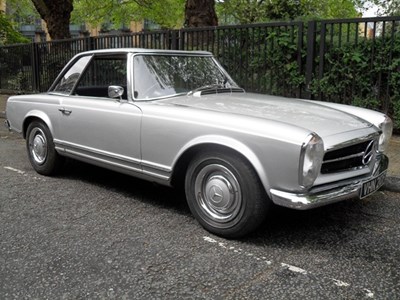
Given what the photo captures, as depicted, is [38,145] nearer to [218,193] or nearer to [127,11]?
[218,193]

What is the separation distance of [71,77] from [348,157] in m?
3.42

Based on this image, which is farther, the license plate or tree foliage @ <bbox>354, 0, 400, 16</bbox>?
tree foliage @ <bbox>354, 0, 400, 16</bbox>

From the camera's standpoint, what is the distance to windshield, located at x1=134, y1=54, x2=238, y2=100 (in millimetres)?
4395

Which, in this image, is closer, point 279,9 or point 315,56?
point 315,56

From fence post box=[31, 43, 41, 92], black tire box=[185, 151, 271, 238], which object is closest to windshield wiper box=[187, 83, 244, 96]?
black tire box=[185, 151, 271, 238]

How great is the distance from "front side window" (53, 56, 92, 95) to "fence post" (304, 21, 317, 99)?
4.09 meters

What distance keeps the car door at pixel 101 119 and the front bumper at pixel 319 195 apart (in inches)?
60.4

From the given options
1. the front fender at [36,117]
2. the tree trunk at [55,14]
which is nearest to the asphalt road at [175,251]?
the front fender at [36,117]

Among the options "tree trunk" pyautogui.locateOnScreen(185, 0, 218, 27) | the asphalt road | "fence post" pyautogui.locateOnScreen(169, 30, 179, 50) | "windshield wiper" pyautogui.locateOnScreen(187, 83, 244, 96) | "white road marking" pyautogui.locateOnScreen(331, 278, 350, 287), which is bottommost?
the asphalt road

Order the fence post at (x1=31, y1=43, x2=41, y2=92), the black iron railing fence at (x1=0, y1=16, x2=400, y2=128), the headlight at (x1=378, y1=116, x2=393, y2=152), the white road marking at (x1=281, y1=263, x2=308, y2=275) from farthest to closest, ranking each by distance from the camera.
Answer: the fence post at (x1=31, y1=43, x2=41, y2=92), the black iron railing fence at (x1=0, y1=16, x2=400, y2=128), the headlight at (x1=378, y1=116, x2=393, y2=152), the white road marking at (x1=281, y1=263, x2=308, y2=275)

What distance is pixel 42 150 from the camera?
5.47 meters

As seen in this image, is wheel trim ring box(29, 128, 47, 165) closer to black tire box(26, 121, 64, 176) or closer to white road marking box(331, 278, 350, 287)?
black tire box(26, 121, 64, 176)

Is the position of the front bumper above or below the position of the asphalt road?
above

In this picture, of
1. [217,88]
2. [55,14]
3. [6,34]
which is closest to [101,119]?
[217,88]
